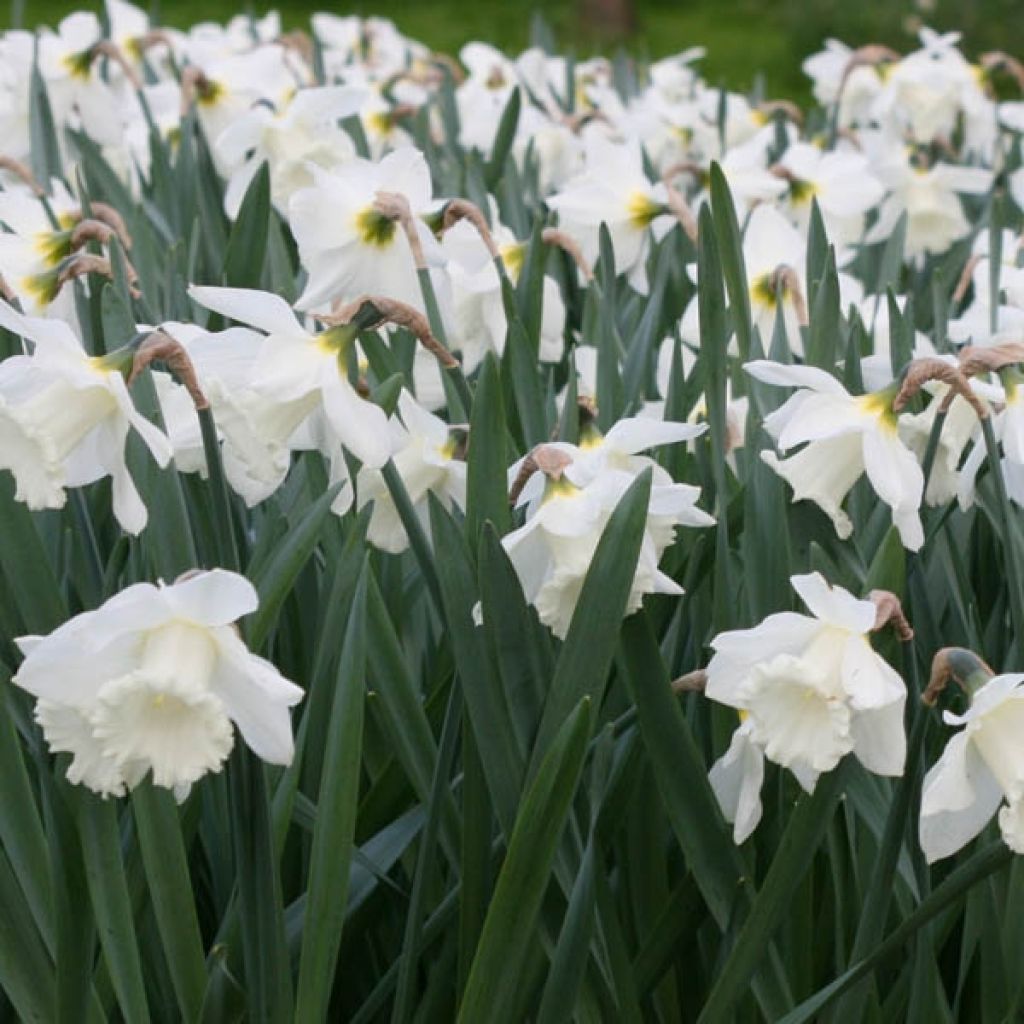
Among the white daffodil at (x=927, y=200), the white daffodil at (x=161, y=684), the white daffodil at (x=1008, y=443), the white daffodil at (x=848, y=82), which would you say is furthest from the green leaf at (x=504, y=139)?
the white daffodil at (x=161, y=684)

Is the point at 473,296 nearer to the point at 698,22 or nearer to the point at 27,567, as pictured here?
the point at 27,567

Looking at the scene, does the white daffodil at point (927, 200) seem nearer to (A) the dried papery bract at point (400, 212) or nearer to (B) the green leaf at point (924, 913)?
(A) the dried papery bract at point (400, 212)

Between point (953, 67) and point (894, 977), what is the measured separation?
7.74 ft

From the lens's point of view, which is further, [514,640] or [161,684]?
[514,640]

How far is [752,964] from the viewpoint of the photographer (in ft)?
4.25

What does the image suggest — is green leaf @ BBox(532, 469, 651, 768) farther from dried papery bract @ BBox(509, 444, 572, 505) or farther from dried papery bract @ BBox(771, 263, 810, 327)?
dried papery bract @ BBox(771, 263, 810, 327)

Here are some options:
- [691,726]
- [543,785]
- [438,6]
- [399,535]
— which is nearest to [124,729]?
[543,785]

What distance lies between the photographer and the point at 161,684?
1.05 m

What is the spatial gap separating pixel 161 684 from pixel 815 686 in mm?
427

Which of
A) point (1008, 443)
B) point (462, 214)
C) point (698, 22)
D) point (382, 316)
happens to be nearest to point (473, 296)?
point (462, 214)

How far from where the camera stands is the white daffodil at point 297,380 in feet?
4.27

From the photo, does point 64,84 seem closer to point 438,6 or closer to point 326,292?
point 326,292

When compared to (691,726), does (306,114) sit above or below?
above

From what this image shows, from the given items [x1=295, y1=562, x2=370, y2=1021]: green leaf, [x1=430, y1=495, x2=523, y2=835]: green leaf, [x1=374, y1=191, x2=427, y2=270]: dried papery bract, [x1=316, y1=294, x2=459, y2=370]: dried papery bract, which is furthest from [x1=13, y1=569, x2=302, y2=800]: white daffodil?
[x1=374, y1=191, x2=427, y2=270]: dried papery bract
